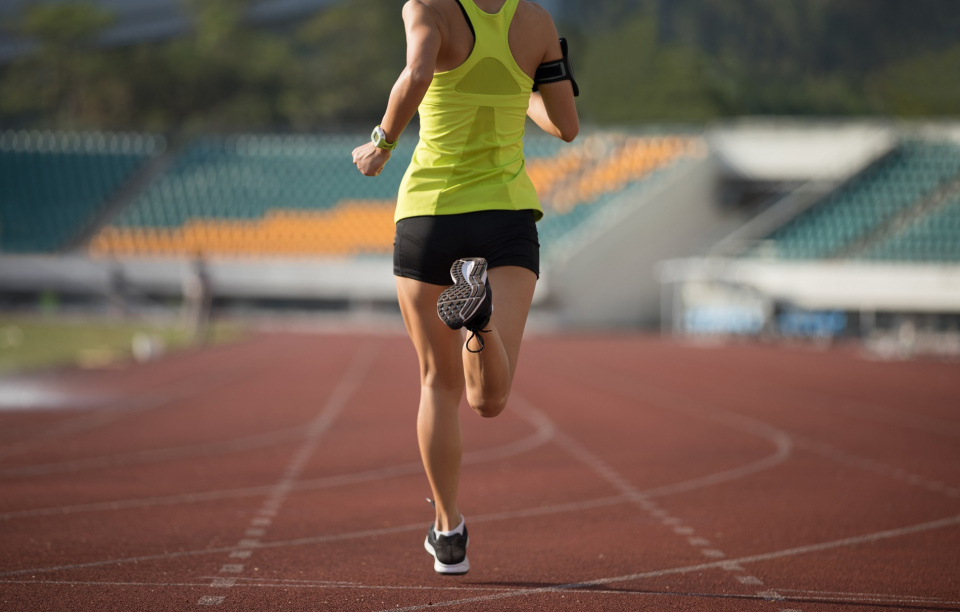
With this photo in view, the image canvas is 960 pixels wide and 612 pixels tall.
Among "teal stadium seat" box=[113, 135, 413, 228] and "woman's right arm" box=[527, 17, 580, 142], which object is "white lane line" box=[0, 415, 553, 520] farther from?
"teal stadium seat" box=[113, 135, 413, 228]

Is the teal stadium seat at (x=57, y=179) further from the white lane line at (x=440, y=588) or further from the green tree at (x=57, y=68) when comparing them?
the white lane line at (x=440, y=588)

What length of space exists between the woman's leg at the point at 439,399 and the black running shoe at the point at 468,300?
334 millimetres

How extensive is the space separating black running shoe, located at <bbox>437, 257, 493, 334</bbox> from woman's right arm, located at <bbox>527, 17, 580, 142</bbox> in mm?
642

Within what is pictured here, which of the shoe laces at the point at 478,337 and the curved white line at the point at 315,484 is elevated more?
the shoe laces at the point at 478,337

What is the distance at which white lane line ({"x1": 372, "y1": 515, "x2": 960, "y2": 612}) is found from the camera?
3.46m

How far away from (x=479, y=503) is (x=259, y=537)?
1366 mm

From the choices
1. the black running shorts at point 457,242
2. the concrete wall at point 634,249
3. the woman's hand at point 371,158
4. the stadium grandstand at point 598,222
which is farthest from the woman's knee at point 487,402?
the concrete wall at point 634,249

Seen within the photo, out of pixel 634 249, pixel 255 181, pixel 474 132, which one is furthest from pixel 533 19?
pixel 255 181

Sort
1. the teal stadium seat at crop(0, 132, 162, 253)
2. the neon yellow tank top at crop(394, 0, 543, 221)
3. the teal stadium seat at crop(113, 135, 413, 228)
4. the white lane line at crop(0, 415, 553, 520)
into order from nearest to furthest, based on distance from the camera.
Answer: the neon yellow tank top at crop(394, 0, 543, 221) → the white lane line at crop(0, 415, 553, 520) → the teal stadium seat at crop(0, 132, 162, 253) → the teal stadium seat at crop(113, 135, 413, 228)

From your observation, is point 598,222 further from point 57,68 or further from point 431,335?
point 57,68

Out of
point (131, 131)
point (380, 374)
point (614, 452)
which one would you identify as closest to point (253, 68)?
point (131, 131)

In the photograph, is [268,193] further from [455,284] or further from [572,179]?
[455,284]

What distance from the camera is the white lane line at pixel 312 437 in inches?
178

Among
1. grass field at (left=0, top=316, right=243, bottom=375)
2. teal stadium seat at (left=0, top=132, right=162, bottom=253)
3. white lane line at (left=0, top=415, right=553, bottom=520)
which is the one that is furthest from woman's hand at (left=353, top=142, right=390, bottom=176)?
teal stadium seat at (left=0, top=132, right=162, bottom=253)
